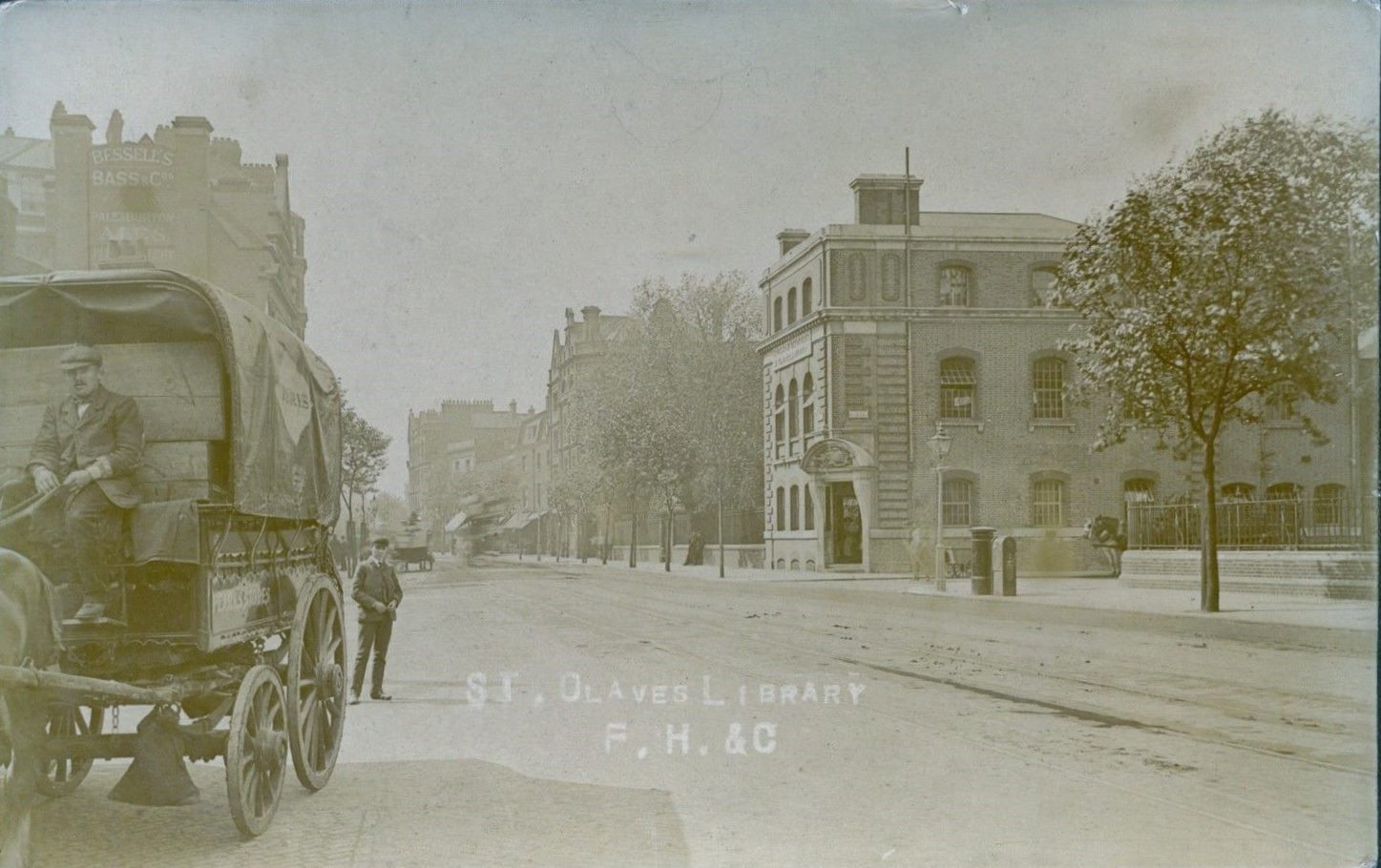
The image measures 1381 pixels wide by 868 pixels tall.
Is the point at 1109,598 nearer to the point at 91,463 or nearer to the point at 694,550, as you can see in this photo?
the point at 694,550

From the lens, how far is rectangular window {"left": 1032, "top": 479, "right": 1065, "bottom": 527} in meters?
10.0

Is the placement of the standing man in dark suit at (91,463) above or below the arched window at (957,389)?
below

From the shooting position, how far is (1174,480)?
37.0 ft

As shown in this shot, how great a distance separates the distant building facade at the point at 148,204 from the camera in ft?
23.0

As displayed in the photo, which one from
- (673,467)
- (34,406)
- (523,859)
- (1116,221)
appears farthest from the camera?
(673,467)

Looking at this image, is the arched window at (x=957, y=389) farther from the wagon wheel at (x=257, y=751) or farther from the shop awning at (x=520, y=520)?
the wagon wheel at (x=257, y=751)

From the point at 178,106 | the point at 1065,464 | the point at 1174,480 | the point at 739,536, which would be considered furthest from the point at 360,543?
the point at 739,536

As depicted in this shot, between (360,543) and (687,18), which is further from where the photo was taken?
(360,543)

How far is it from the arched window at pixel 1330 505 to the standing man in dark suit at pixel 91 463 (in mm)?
9200

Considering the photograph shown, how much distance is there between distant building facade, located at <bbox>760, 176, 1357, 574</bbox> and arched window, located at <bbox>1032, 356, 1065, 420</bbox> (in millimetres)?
17

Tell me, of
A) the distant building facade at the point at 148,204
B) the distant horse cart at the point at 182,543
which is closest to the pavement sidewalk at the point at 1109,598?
the distant building facade at the point at 148,204

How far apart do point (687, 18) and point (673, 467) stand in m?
6.57

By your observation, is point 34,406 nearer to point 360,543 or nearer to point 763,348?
point 360,543

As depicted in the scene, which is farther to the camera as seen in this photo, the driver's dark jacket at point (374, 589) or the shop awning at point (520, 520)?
the shop awning at point (520, 520)
